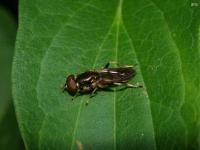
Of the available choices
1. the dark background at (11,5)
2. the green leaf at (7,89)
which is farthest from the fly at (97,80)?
the dark background at (11,5)

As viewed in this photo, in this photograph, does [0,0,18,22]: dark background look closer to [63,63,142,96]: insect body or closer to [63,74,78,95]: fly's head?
[63,63,142,96]: insect body

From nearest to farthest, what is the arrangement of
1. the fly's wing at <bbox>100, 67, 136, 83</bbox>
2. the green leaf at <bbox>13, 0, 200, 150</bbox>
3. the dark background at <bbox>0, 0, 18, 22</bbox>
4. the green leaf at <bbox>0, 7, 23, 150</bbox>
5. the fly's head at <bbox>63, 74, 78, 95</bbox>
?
the green leaf at <bbox>13, 0, 200, 150</bbox>
the fly's wing at <bbox>100, 67, 136, 83</bbox>
the fly's head at <bbox>63, 74, 78, 95</bbox>
the green leaf at <bbox>0, 7, 23, 150</bbox>
the dark background at <bbox>0, 0, 18, 22</bbox>

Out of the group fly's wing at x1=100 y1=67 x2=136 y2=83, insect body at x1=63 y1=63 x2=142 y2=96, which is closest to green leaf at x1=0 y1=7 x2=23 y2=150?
insect body at x1=63 y1=63 x2=142 y2=96

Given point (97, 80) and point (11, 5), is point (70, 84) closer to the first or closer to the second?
point (97, 80)

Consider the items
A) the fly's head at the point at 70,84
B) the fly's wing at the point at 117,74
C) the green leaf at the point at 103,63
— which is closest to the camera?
the green leaf at the point at 103,63

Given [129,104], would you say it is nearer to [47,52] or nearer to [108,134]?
[108,134]

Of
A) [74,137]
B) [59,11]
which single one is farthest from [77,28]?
[74,137]

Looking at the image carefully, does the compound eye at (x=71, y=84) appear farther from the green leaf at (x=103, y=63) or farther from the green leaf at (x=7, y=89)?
the green leaf at (x=7, y=89)
